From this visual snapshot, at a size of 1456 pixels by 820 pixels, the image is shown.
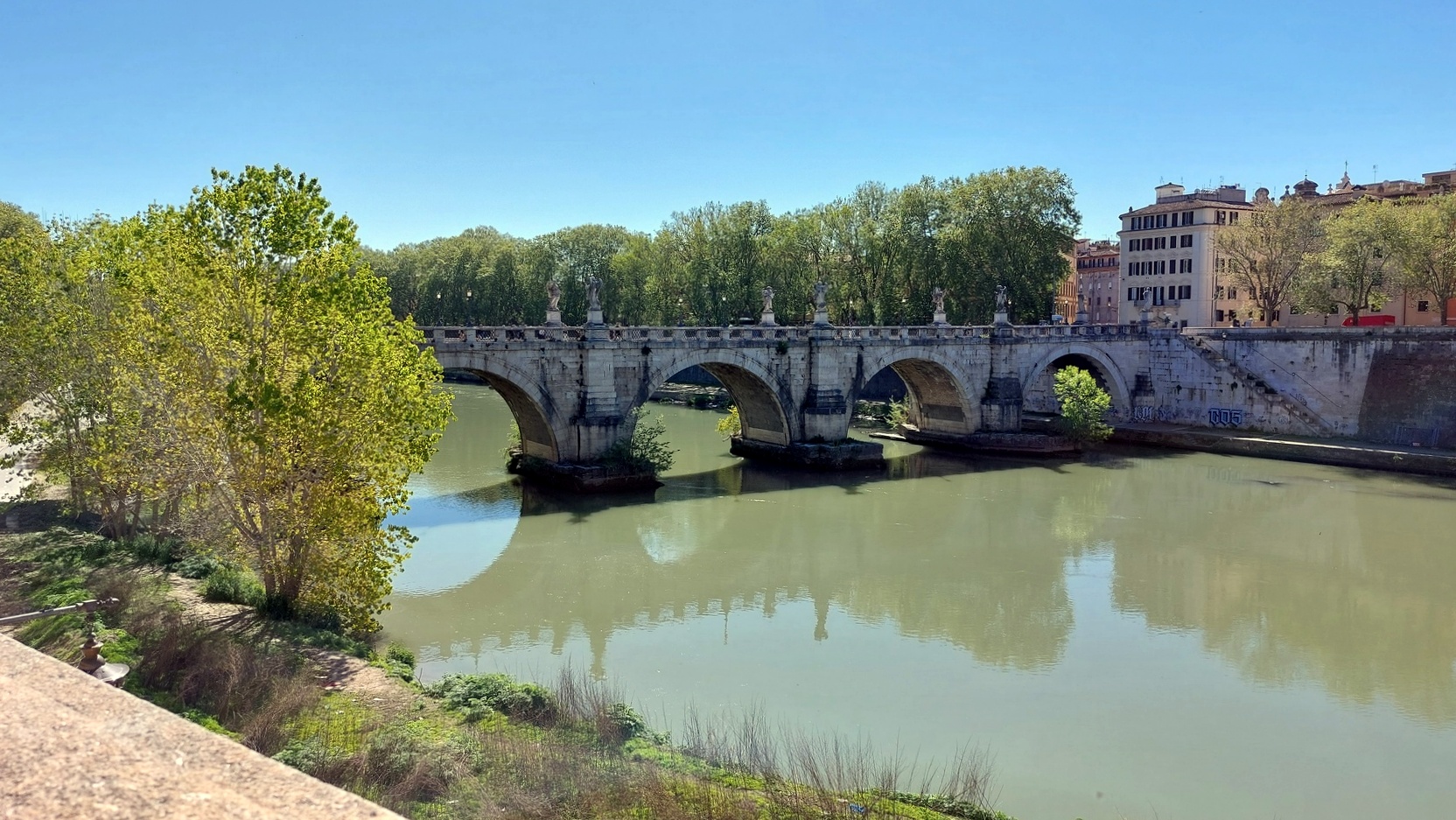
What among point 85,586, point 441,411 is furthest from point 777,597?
point 85,586

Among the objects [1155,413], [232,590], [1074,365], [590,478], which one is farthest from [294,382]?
[1155,413]

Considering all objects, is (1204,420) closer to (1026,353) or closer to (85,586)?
(1026,353)

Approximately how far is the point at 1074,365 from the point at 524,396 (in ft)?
89.9

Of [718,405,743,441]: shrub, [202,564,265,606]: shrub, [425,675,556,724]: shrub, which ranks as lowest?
[425,675,556,724]: shrub

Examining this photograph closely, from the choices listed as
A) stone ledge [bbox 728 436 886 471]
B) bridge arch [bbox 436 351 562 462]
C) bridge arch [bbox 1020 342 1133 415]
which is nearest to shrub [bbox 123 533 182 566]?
bridge arch [bbox 436 351 562 462]

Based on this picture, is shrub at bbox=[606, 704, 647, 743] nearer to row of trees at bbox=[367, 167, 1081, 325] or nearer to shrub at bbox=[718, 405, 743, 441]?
shrub at bbox=[718, 405, 743, 441]

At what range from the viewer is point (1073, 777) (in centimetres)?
1301

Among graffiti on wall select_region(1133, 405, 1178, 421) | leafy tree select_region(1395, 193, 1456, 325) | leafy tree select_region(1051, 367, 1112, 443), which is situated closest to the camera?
leafy tree select_region(1051, 367, 1112, 443)

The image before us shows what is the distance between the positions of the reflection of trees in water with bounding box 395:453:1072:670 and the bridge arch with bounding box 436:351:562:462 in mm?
2094

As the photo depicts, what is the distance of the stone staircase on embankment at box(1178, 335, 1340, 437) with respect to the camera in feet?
133

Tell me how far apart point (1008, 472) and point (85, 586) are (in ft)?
96.2

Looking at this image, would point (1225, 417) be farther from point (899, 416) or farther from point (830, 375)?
point (830, 375)

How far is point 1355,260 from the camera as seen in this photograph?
43.6 m

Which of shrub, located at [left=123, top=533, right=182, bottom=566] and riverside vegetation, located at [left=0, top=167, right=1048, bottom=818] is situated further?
shrub, located at [left=123, top=533, right=182, bottom=566]
